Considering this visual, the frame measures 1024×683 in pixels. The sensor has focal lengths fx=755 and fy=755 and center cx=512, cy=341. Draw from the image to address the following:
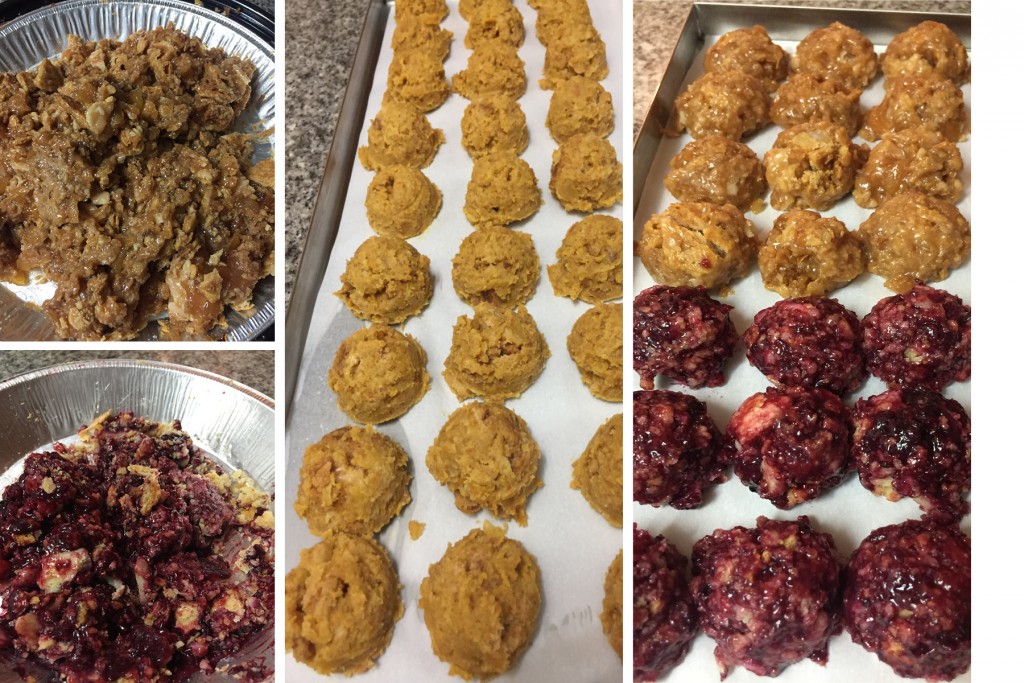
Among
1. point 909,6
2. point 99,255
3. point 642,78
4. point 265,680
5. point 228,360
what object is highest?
point 909,6

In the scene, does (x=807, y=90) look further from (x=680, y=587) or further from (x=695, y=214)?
(x=680, y=587)

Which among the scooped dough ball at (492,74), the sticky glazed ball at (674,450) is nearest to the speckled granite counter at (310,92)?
the scooped dough ball at (492,74)

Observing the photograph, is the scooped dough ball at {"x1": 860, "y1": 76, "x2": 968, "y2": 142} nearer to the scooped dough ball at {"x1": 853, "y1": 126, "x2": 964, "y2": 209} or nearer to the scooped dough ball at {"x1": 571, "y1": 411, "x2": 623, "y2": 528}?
the scooped dough ball at {"x1": 853, "y1": 126, "x2": 964, "y2": 209}

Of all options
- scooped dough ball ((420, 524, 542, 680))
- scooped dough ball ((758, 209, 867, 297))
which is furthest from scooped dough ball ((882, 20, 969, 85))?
scooped dough ball ((420, 524, 542, 680))

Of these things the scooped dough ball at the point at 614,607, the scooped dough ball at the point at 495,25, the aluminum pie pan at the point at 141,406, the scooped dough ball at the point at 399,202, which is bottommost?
the scooped dough ball at the point at 614,607

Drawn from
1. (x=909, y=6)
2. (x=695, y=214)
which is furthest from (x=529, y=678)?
(x=909, y=6)

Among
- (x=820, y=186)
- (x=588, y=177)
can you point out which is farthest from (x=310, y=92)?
(x=820, y=186)

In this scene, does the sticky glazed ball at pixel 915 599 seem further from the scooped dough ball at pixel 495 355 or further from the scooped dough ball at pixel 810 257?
the scooped dough ball at pixel 495 355
